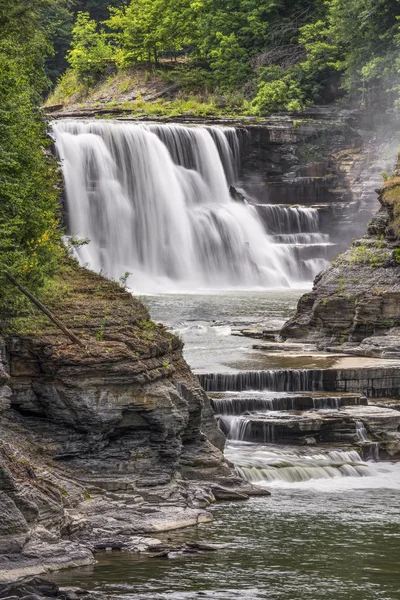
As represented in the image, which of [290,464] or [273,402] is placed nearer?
[290,464]

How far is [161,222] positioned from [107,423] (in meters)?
38.2

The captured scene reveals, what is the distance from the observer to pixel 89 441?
2197 cm

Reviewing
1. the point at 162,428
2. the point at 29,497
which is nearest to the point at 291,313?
the point at 162,428

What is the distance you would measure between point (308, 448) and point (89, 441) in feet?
22.9

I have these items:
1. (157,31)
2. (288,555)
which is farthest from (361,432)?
(157,31)

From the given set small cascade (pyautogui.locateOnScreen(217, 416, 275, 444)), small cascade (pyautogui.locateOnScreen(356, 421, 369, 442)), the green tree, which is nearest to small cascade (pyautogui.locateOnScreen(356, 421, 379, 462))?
small cascade (pyautogui.locateOnScreen(356, 421, 369, 442))

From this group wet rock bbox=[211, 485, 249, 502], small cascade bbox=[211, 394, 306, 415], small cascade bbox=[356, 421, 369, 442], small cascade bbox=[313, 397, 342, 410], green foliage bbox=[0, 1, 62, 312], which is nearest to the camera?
green foliage bbox=[0, 1, 62, 312]

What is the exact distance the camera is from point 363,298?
37312mm

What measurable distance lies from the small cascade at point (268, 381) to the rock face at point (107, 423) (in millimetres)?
6903

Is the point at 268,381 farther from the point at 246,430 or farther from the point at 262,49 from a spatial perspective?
the point at 262,49

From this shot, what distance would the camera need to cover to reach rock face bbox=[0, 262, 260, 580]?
20.4 meters

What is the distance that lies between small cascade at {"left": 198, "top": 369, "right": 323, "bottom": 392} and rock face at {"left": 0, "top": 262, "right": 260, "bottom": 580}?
272 inches

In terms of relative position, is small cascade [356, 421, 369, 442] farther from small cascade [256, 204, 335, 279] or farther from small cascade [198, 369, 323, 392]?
small cascade [256, 204, 335, 279]

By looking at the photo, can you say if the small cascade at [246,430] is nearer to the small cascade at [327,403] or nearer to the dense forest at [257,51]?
the small cascade at [327,403]
